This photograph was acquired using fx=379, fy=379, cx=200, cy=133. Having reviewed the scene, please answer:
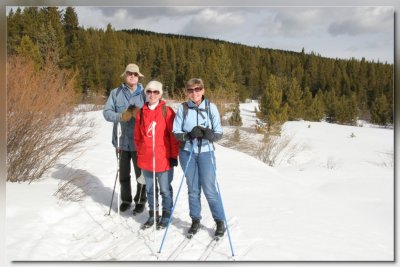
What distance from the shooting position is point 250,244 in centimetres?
402

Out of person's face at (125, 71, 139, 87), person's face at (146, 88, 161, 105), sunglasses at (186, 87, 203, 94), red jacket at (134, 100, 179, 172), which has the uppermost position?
person's face at (125, 71, 139, 87)

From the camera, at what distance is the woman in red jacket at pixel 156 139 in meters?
A: 4.23

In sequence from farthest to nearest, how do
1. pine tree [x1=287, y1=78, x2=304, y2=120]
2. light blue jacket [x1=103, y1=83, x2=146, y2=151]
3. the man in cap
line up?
1. pine tree [x1=287, y1=78, x2=304, y2=120]
2. light blue jacket [x1=103, y1=83, x2=146, y2=151]
3. the man in cap

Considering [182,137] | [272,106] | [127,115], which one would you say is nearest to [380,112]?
[272,106]

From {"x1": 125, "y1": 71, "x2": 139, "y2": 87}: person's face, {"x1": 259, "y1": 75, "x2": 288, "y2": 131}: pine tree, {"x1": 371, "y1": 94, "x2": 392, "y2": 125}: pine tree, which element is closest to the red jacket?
{"x1": 125, "y1": 71, "x2": 139, "y2": 87}: person's face

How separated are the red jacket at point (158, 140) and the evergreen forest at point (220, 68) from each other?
19.6 meters

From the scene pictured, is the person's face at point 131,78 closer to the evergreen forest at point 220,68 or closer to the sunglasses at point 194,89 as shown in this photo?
the sunglasses at point 194,89

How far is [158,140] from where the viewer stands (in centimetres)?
425

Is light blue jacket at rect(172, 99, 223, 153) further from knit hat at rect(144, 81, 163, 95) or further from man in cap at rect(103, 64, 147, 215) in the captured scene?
man in cap at rect(103, 64, 147, 215)

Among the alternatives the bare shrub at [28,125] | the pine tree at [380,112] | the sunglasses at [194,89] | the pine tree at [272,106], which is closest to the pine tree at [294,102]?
the pine tree at [272,106]

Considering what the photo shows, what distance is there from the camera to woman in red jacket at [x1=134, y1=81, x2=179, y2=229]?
4.23m

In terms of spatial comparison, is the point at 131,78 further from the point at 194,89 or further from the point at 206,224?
the point at 206,224

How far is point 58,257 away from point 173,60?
195 feet

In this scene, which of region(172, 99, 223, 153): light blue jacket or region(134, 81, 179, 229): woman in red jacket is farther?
region(134, 81, 179, 229): woman in red jacket
